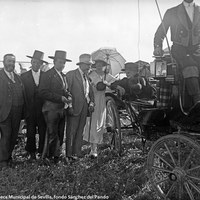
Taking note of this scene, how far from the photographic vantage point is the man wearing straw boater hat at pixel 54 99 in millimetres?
4242

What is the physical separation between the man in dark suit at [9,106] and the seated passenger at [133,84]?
1.58 meters

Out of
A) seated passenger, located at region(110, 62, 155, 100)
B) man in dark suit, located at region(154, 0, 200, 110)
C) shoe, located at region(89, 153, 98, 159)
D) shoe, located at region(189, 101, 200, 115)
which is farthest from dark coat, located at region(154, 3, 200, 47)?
shoe, located at region(89, 153, 98, 159)

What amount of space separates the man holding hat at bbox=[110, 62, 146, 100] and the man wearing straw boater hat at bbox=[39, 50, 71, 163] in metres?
0.86

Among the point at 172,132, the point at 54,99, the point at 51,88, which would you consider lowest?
the point at 172,132

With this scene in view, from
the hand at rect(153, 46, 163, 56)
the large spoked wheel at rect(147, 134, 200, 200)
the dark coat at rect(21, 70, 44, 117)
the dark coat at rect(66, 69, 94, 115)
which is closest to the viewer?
the large spoked wheel at rect(147, 134, 200, 200)

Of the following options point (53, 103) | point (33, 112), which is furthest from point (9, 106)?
point (53, 103)

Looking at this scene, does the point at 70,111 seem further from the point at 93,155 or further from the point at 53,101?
the point at 93,155

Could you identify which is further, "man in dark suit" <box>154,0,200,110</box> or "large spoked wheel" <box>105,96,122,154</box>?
"large spoked wheel" <box>105,96,122,154</box>

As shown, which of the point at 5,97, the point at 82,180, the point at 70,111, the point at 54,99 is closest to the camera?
the point at 82,180

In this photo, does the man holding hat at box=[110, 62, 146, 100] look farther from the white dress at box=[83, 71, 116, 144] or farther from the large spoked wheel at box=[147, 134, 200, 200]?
the large spoked wheel at box=[147, 134, 200, 200]

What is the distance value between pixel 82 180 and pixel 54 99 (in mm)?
1295

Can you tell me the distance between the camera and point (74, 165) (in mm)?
4180

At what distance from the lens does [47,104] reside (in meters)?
4.36

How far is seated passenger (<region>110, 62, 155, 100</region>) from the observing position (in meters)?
4.29
